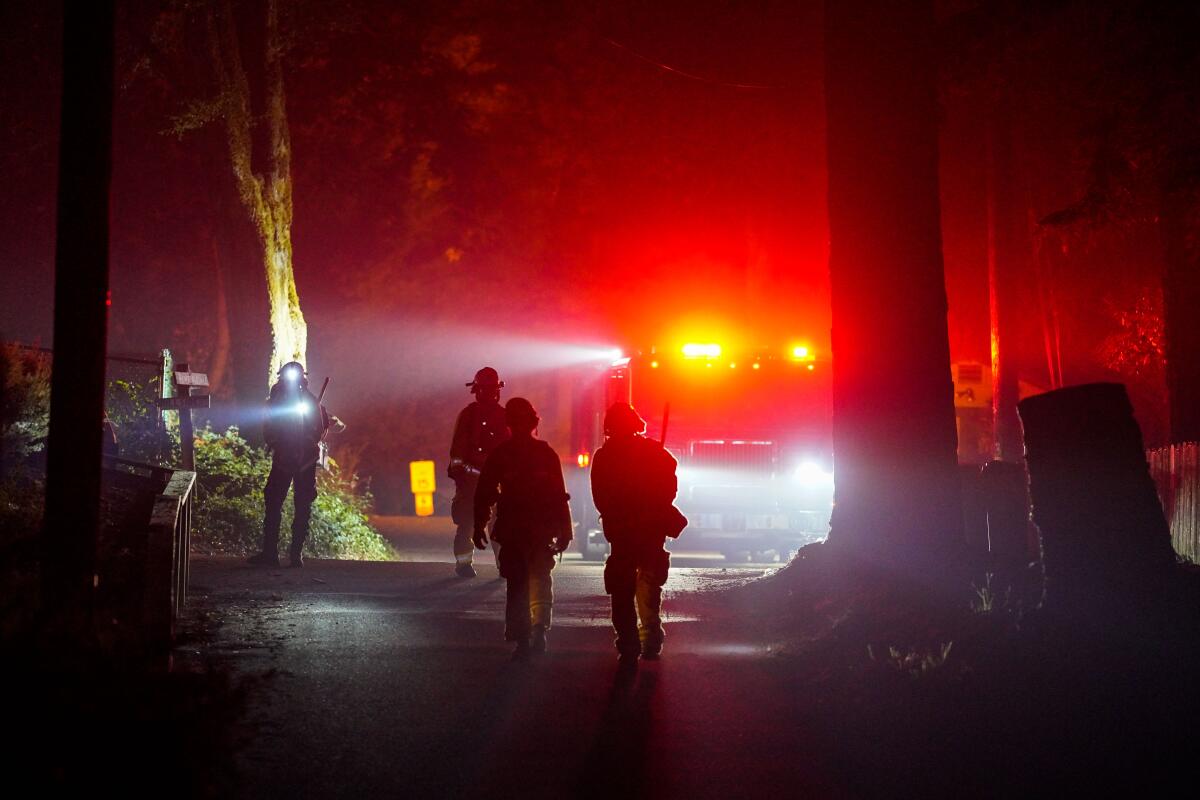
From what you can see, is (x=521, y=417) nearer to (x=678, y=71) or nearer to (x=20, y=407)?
(x=20, y=407)

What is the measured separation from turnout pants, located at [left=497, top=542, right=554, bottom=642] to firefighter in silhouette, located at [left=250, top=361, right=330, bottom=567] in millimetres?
5228

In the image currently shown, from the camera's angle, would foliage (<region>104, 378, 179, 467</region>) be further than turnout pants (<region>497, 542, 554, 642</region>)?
Yes

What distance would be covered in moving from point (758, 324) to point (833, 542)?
24.7 metres

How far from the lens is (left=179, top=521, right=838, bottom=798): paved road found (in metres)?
5.85

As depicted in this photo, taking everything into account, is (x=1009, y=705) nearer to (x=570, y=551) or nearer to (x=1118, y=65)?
(x=1118, y=65)

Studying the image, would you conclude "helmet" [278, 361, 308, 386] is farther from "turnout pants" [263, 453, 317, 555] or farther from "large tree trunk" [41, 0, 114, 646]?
"large tree trunk" [41, 0, 114, 646]

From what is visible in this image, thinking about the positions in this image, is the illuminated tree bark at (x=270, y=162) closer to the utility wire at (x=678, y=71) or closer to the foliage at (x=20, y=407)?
the foliage at (x=20, y=407)

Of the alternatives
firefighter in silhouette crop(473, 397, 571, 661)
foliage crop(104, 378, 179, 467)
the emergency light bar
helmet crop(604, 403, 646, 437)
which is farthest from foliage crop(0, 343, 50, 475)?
the emergency light bar

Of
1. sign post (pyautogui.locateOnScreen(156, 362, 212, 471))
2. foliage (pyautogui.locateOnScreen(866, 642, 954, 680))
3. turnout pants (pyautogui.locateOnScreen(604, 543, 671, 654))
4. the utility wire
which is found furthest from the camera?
the utility wire

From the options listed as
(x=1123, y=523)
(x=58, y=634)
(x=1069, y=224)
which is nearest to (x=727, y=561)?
(x=1069, y=224)

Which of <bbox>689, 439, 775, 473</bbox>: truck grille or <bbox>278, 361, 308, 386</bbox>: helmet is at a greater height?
<bbox>278, 361, 308, 386</bbox>: helmet

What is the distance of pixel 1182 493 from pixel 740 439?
5.11 m

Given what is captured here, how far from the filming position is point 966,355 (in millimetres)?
41156

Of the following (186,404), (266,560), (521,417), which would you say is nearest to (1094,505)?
(521,417)
